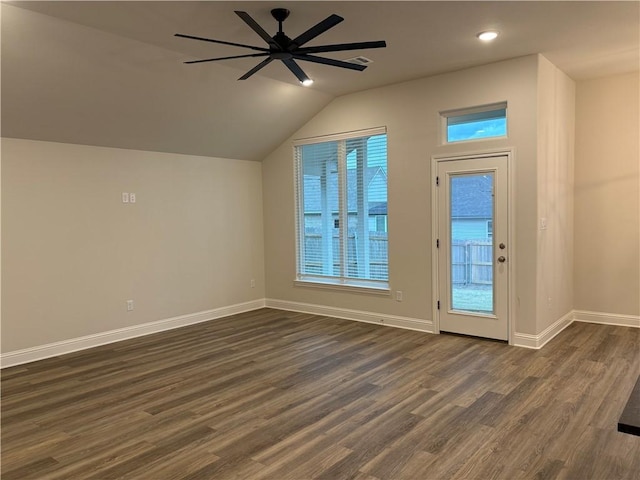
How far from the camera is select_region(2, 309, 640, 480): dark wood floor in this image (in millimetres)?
2684

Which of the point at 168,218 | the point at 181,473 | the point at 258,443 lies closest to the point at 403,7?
the point at 258,443

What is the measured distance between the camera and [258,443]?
2955 millimetres

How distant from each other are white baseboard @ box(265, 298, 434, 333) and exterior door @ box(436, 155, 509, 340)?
28 centimetres

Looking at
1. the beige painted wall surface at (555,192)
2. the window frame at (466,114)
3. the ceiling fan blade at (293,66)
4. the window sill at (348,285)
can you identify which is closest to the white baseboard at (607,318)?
the beige painted wall surface at (555,192)

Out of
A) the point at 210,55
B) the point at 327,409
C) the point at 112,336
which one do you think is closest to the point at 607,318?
the point at 327,409

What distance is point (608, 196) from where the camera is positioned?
5672mm

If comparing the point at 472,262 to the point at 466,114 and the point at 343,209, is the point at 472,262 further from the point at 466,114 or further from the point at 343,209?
the point at 343,209

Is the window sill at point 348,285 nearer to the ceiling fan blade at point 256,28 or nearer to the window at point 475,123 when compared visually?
the window at point 475,123

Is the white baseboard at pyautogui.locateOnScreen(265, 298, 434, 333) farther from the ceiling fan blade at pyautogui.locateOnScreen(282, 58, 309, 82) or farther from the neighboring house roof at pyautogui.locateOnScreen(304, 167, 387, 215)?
the ceiling fan blade at pyautogui.locateOnScreen(282, 58, 309, 82)

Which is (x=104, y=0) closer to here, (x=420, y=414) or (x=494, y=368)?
(x=420, y=414)

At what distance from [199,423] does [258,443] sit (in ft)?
1.80

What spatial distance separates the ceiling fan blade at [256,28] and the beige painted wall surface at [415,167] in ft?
8.53

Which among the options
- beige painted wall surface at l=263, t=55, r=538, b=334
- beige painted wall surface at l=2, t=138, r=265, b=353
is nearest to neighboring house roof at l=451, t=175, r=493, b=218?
beige painted wall surface at l=263, t=55, r=538, b=334

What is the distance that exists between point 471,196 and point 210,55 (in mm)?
3113
